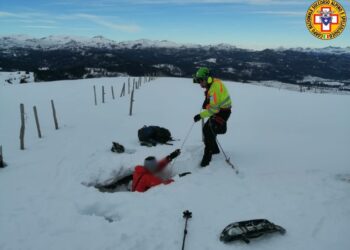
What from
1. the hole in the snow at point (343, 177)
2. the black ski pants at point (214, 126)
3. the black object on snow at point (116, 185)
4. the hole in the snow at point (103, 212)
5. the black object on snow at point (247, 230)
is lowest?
the black object on snow at point (116, 185)

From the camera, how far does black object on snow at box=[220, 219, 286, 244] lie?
16.8ft

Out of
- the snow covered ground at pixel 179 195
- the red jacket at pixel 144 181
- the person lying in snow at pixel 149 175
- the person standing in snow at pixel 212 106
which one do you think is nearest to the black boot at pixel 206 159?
the person standing in snow at pixel 212 106

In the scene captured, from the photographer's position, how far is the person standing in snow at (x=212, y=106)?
8.18 m

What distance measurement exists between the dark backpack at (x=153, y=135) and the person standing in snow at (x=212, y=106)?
275 cm

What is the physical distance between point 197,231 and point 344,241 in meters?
2.25

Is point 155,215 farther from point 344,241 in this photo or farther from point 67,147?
point 67,147

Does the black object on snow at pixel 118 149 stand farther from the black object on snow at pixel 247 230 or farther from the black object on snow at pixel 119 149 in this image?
the black object on snow at pixel 247 230

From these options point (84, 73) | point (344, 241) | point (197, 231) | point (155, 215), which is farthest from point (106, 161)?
point (84, 73)

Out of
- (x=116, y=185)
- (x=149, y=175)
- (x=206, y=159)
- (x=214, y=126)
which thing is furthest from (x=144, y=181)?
(x=214, y=126)

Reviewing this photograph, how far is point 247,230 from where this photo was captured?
5148mm

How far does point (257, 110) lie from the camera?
20328 mm

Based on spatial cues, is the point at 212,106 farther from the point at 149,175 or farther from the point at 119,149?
→ the point at 119,149

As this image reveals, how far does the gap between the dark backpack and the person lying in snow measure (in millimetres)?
2118

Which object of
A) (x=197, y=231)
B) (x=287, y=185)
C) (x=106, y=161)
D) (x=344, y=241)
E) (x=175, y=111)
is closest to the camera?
(x=344, y=241)
